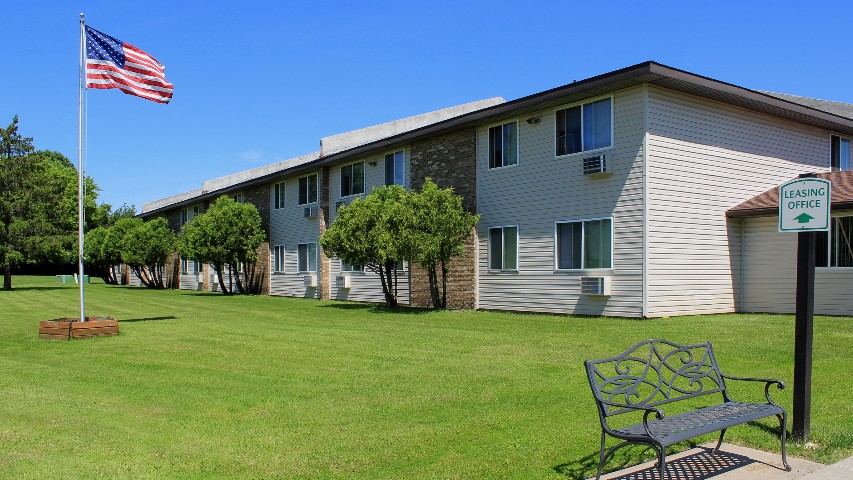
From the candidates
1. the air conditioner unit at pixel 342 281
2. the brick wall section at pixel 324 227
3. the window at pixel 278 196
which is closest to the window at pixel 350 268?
the air conditioner unit at pixel 342 281

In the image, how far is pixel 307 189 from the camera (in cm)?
3052

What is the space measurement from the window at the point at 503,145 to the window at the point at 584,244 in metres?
2.76

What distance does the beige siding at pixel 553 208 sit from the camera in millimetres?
16062

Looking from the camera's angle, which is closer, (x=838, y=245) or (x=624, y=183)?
(x=624, y=183)

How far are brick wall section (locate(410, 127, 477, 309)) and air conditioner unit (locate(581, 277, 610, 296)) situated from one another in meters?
4.48

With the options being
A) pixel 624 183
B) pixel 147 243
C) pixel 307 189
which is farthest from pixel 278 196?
pixel 624 183

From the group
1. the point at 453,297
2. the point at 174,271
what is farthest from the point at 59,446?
the point at 174,271

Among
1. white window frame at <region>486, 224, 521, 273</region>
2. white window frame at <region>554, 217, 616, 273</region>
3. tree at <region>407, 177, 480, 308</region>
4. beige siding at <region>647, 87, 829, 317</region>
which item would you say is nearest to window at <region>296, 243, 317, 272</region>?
tree at <region>407, 177, 480, 308</region>

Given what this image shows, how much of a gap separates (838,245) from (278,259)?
2385cm

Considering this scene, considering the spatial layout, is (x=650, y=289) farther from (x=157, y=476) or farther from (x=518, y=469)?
(x=157, y=476)

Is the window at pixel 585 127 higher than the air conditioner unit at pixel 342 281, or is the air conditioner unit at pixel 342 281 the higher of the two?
the window at pixel 585 127

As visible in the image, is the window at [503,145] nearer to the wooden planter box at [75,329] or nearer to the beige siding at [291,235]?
the beige siding at [291,235]

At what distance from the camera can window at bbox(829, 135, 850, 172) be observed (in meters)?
20.9

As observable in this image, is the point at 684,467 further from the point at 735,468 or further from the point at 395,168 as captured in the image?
the point at 395,168
